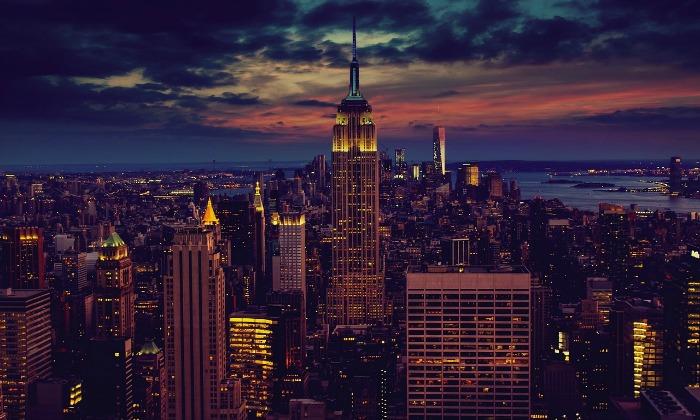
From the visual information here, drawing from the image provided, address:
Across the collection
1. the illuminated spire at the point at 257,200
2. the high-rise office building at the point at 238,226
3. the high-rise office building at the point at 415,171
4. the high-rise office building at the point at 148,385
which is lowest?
the high-rise office building at the point at 148,385

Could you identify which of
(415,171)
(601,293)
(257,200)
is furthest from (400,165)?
(601,293)

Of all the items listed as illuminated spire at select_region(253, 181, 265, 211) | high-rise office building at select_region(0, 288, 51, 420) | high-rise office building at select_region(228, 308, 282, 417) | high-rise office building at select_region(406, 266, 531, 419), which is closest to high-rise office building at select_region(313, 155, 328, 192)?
illuminated spire at select_region(253, 181, 265, 211)

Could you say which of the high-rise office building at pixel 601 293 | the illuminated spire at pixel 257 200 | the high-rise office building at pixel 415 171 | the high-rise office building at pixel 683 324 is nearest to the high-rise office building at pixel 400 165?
the high-rise office building at pixel 415 171

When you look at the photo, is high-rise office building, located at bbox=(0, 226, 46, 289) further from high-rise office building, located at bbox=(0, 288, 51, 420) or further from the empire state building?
the empire state building

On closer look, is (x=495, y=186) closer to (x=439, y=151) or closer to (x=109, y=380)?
(x=439, y=151)

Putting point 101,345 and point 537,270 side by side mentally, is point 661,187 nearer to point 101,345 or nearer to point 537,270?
point 537,270

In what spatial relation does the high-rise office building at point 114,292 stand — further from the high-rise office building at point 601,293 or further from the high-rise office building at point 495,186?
the high-rise office building at point 495,186
